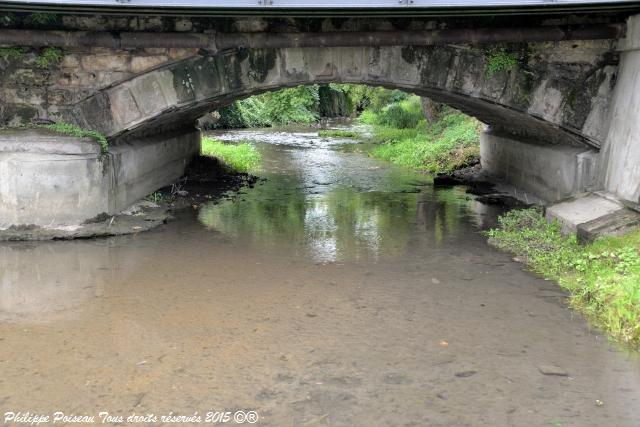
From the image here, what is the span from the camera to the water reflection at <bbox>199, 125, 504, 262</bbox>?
8242 millimetres

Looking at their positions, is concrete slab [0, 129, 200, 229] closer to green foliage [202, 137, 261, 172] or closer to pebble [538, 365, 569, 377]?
pebble [538, 365, 569, 377]

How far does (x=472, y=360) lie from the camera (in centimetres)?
462

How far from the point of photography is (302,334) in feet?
16.7

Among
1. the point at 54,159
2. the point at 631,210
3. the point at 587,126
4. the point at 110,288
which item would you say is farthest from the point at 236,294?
the point at 587,126

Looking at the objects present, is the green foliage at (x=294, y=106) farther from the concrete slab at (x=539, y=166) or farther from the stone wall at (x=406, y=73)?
the stone wall at (x=406, y=73)

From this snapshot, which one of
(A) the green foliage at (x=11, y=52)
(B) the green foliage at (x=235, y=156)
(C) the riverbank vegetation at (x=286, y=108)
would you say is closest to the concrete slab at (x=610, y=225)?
(A) the green foliage at (x=11, y=52)

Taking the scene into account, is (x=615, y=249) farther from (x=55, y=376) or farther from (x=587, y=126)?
(x=55, y=376)

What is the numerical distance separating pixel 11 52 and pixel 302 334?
590 centimetres

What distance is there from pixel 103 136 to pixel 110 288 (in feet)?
9.51

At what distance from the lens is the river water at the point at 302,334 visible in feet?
13.0

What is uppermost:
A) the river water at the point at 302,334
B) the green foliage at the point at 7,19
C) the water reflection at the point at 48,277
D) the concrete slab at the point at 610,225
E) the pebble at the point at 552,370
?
the green foliage at the point at 7,19

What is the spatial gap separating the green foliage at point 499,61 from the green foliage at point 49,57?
19.2 ft

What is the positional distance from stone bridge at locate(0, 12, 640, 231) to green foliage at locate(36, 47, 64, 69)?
19 mm

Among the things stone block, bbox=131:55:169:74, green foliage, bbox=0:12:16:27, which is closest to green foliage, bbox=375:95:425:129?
stone block, bbox=131:55:169:74
